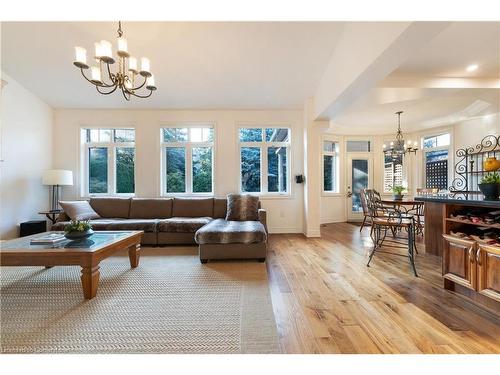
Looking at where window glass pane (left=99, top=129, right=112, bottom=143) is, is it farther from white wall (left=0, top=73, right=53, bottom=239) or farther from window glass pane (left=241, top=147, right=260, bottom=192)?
window glass pane (left=241, top=147, right=260, bottom=192)

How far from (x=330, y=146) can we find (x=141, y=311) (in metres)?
6.30

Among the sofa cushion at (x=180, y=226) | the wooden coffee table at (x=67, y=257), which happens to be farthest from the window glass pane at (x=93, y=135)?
the wooden coffee table at (x=67, y=257)

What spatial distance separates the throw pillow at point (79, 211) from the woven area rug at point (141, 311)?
133 cm

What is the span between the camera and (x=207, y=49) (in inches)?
140

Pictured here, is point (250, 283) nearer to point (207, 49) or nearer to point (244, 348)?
point (244, 348)

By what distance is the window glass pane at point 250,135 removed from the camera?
518 cm

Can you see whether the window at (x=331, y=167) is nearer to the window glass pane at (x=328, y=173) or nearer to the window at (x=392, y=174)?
the window glass pane at (x=328, y=173)

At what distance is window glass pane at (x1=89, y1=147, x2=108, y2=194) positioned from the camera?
512cm

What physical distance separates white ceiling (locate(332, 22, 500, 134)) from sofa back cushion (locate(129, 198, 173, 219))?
165 inches

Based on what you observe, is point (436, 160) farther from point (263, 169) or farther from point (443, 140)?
point (263, 169)

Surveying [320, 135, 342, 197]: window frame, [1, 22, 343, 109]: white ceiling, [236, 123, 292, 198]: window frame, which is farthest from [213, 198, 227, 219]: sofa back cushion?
[320, 135, 342, 197]: window frame

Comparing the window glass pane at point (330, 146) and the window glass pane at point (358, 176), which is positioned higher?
the window glass pane at point (330, 146)
